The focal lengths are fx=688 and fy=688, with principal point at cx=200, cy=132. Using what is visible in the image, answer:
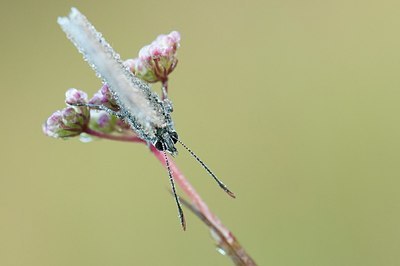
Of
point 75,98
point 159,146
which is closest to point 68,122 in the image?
point 75,98

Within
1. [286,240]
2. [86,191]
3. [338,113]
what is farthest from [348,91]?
[86,191]

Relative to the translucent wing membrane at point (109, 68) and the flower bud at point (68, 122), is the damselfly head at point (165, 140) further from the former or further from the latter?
the flower bud at point (68, 122)

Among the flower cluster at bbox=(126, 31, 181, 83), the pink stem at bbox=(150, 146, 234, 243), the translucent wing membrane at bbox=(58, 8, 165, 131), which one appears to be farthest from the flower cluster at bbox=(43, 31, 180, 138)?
the translucent wing membrane at bbox=(58, 8, 165, 131)

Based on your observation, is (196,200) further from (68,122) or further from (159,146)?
(68,122)

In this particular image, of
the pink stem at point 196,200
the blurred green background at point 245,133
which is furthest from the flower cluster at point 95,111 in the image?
the blurred green background at point 245,133

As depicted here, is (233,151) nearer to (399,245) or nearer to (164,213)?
(164,213)

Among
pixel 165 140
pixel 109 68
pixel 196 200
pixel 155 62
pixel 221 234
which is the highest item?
pixel 155 62

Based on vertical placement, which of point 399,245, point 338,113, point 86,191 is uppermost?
point 86,191
